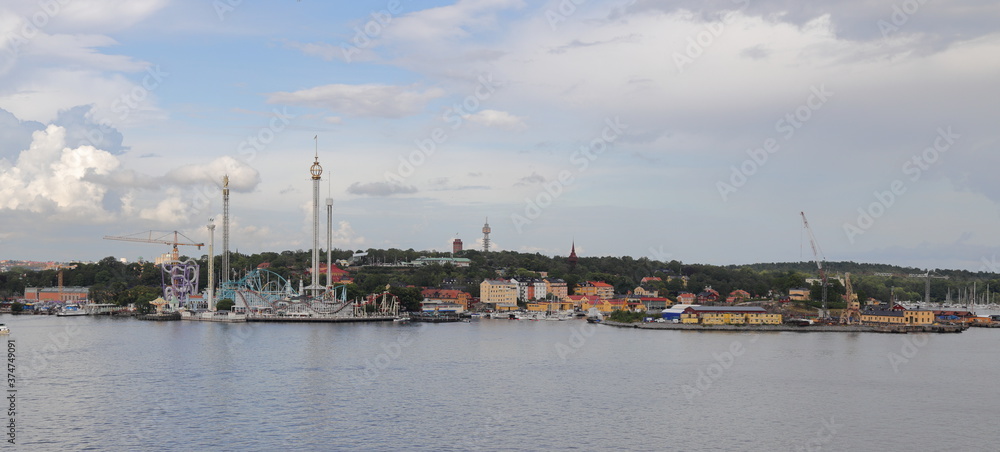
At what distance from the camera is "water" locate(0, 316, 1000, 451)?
51.5ft

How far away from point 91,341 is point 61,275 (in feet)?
180

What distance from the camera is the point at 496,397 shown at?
19.9 metres

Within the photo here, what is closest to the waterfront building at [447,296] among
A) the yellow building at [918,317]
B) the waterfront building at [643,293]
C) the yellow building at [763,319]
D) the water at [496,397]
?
the waterfront building at [643,293]

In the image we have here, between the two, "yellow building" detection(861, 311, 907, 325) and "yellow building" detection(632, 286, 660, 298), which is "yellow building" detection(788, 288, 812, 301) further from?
"yellow building" detection(861, 311, 907, 325)

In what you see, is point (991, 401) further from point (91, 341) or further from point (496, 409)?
point (91, 341)

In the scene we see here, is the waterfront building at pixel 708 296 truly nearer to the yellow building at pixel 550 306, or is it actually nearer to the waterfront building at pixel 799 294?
the waterfront building at pixel 799 294

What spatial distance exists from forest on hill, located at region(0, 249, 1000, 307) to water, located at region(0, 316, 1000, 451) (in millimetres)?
34629

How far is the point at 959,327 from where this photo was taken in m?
50.2

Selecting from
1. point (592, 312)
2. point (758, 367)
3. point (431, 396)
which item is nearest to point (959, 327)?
point (592, 312)

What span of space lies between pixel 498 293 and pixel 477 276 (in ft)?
26.6

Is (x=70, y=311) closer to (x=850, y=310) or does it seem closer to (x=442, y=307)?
(x=442, y=307)

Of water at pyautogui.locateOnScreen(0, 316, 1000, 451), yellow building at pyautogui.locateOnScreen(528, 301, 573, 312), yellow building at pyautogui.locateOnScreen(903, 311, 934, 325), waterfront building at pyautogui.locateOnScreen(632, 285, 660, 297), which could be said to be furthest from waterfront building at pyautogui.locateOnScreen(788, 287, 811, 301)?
water at pyautogui.locateOnScreen(0, 316, 1000, 451)

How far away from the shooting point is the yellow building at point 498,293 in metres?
73.0

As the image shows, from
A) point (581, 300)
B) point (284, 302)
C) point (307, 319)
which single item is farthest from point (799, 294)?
point (284, 302)
